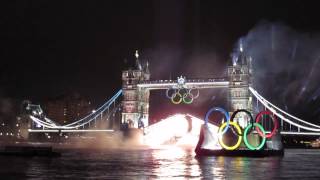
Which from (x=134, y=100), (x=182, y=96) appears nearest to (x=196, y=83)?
(x=182, y=96)

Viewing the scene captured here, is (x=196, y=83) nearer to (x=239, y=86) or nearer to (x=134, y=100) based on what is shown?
(x=239, y=86)

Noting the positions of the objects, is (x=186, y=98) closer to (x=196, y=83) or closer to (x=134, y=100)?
(x=196, y=83)

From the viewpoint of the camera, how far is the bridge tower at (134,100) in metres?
133

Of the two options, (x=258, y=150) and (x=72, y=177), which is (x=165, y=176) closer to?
(x=72, y=177)

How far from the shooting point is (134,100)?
133625 mm

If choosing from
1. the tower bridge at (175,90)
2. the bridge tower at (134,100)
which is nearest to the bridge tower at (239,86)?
the tower bridge at (175,90)

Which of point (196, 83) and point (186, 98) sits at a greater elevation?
point (196, 83)

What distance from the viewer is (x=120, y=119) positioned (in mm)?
Result: 140625

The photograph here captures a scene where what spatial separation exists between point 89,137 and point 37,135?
Answer: 2334cm

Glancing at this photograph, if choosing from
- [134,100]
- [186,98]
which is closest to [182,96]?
[186,98]

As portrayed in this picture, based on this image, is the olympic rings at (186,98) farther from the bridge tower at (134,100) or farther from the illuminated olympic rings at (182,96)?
the bridge tower at (134,100)

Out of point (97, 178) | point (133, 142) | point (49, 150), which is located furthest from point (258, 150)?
point (133, 142)

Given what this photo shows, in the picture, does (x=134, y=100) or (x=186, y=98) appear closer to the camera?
(x=186, y=98)

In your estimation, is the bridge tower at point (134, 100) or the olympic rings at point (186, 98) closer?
the olympic rings at point (186, 98)
